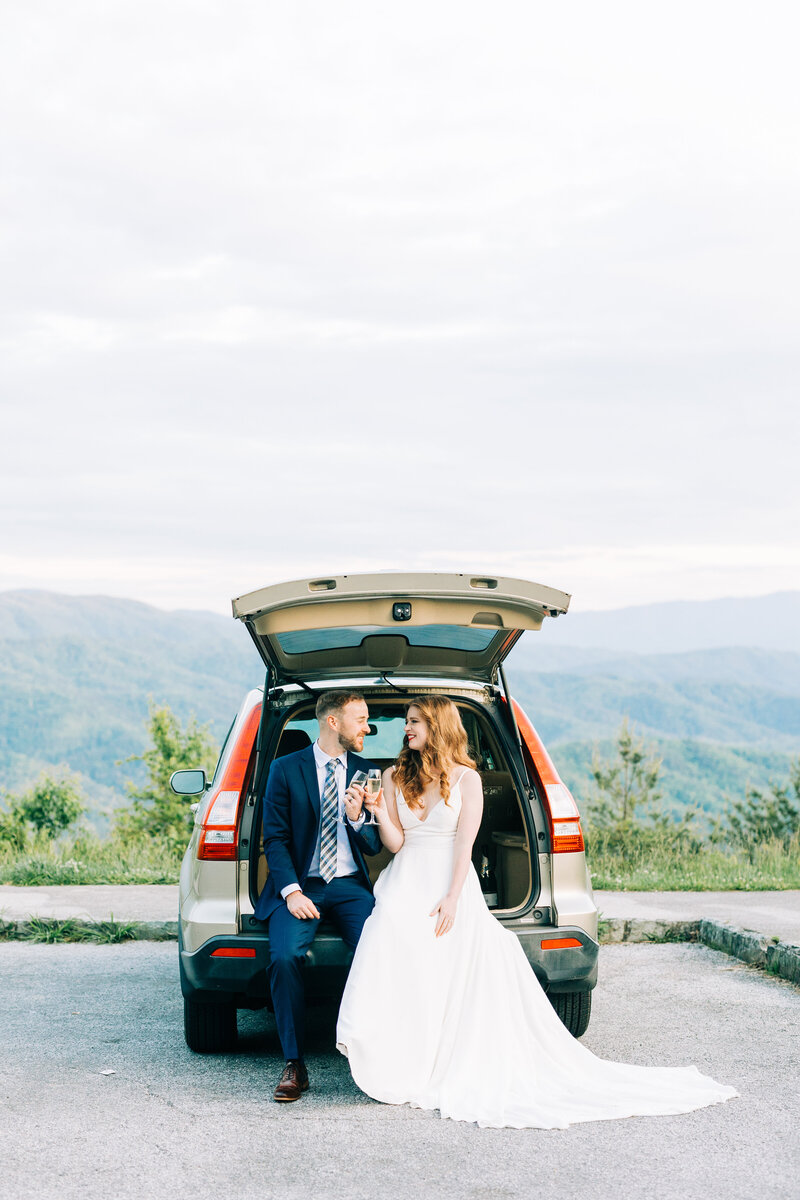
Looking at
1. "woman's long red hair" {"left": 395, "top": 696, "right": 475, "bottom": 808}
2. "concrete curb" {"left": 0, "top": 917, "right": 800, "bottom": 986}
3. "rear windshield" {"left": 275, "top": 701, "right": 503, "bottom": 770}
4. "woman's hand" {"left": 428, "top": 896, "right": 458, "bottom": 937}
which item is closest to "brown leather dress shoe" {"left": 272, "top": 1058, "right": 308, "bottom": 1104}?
"woman's hand" {"left": 428, "top": 896, "right": 458, "bottom": 937}

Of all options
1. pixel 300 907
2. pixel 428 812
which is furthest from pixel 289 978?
pixel 428 812

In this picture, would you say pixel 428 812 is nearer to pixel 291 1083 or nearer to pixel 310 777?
pixel 310 777

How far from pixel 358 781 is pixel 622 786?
71.0 feet

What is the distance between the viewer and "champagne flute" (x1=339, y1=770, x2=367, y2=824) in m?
5.18

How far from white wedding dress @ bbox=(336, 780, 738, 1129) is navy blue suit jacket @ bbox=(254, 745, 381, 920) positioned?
0.37 m

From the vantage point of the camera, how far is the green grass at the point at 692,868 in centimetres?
1127

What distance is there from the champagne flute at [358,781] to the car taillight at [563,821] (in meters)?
0.91

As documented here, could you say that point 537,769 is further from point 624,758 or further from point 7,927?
point 624,758

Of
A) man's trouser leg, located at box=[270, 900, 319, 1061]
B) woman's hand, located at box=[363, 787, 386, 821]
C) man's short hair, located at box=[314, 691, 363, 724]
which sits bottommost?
man's trouser leg, located at box=[270, 900, 319, 1061]

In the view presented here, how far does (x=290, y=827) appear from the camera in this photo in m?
5.29

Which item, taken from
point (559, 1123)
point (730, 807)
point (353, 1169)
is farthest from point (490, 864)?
point (730, 807)

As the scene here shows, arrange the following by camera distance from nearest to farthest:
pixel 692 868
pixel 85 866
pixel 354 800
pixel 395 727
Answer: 1. pixel 354 800
2. pixel 395 727
3. pixel 85 866
4. pixel 692 868

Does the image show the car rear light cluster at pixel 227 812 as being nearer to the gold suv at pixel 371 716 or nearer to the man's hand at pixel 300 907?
the gold suv at pixel 371 716

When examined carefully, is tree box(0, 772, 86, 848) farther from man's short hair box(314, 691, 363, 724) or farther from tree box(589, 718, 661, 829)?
man's short hair box(314, 691, 363, 724)
